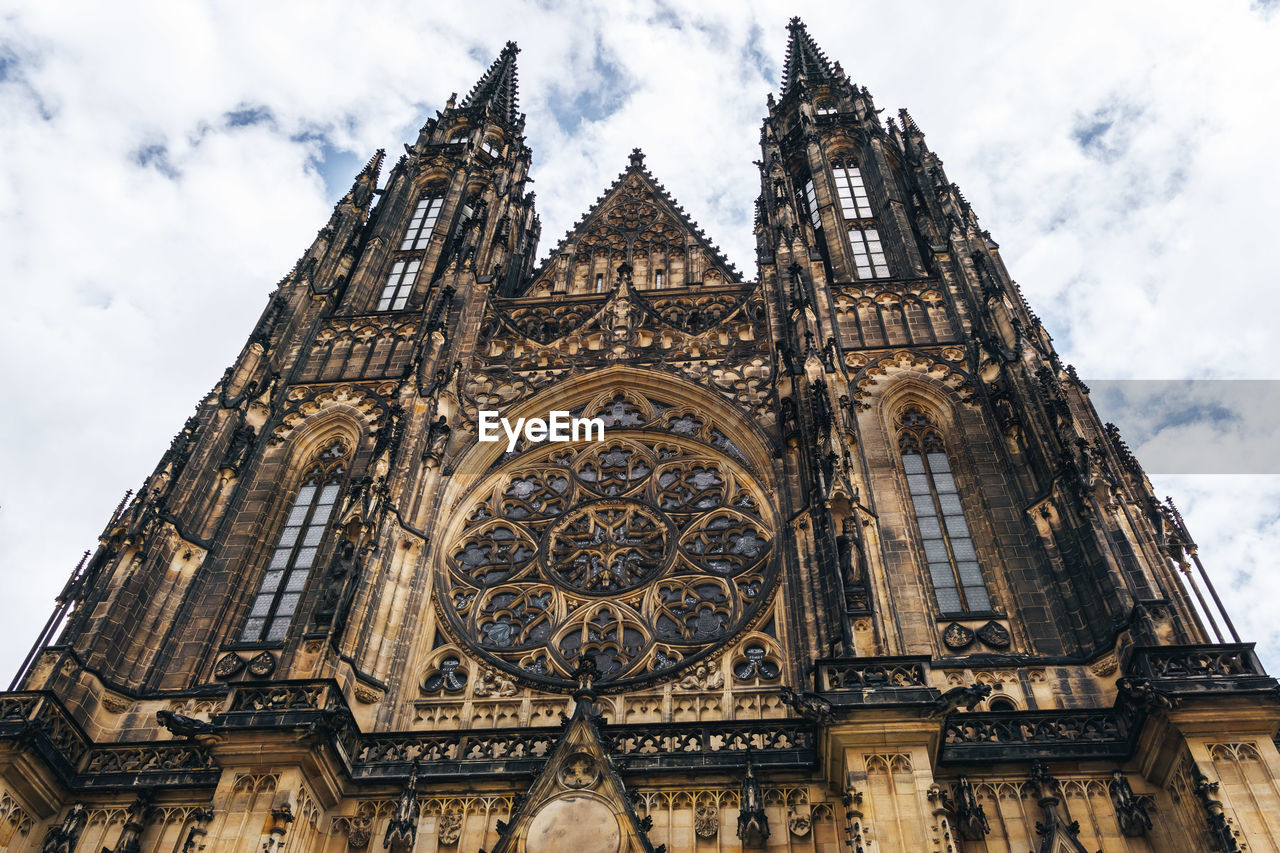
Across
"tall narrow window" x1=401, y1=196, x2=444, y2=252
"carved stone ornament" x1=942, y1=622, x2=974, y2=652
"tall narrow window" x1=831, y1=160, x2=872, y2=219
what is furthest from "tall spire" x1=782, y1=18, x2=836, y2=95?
"carved stone ornament" x1=942, y1=622, x2=974, y2=652

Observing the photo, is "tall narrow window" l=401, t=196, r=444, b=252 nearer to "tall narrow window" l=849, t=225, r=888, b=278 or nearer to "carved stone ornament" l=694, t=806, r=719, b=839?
"tall narrow window" l=849, t=225, r=888, b=278

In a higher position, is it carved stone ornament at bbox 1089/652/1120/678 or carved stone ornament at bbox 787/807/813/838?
carved stone ornament at bbox 1089/652/1120/678

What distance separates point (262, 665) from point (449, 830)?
4.06m

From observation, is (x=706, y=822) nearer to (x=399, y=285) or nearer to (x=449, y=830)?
(x=449, y=830)

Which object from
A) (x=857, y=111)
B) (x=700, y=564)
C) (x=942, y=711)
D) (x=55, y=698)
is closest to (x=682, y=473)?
(x=700, y=564)

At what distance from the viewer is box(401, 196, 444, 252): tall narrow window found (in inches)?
928

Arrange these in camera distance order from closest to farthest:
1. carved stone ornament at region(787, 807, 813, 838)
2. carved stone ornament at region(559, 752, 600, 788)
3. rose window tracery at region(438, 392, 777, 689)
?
carved stone ornament at region(787, 807, 813, 838), carved stone ornament at region(559, 752, 600, 788), rose window tracery at region(438, 392, 777, 689)

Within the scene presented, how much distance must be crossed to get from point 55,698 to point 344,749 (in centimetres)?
345

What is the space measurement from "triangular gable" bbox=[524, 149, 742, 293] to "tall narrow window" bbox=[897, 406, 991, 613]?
19.5ft

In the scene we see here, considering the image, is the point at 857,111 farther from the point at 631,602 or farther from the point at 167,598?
the point at 167,598

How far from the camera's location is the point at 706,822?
1138cm

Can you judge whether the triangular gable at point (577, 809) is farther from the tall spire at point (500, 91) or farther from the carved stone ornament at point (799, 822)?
the tall spire at point (500, 91)

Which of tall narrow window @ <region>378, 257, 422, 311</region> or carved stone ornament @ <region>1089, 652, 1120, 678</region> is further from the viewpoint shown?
tall narrow window @ <region>378, 257, 422, 311</region>

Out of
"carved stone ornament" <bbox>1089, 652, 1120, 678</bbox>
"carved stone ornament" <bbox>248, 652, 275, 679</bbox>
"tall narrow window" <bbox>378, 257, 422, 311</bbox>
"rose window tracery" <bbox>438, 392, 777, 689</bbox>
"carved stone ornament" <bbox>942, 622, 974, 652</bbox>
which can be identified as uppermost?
"tall narrow window" <bbox>378, 257, 422, 311</bbox>
